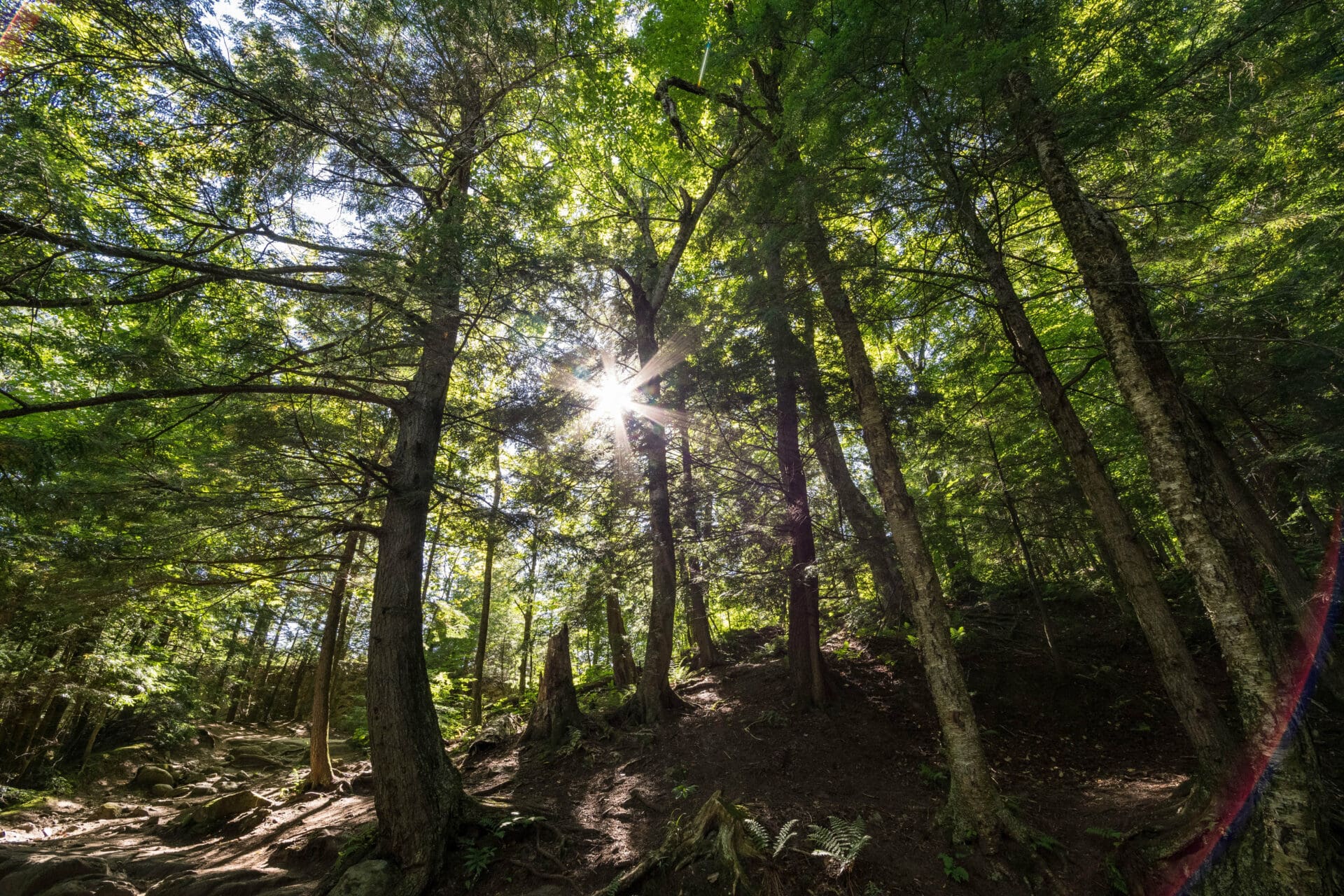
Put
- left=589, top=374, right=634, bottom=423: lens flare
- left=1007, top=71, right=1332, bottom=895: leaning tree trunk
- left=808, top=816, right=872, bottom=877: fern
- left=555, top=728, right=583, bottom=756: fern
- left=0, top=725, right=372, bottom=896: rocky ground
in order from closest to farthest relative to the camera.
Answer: left=1007, top=71, right=1332, bottom=895: leaning tree trunk < left=808, top=816, right=872, bottom=877: fern < left=0, top=725, right=372, bottom=896: rocky ground < left=555, top=728, right=583, bottom=756: fern < left=589, top=374, right=634, bottom=423: lens flare

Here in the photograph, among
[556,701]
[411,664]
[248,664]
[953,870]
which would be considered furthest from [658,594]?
[248,664]

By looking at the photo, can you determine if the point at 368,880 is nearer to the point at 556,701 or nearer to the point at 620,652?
the point at 556,701

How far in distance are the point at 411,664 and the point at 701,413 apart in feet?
21.8

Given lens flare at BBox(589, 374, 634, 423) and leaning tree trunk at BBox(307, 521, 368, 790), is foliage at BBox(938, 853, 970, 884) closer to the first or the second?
lens flare at BBox(589, 374, 634, 423)

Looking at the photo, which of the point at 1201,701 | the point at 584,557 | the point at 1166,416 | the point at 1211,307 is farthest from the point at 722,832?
the point at 1211,307

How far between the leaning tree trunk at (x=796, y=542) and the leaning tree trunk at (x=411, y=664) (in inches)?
195

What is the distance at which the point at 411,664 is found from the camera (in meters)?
5.73

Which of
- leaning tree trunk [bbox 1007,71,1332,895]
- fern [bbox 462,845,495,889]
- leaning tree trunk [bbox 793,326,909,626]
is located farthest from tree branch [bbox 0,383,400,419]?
leaning tree trunk [bbox 1007,71,1332,895]

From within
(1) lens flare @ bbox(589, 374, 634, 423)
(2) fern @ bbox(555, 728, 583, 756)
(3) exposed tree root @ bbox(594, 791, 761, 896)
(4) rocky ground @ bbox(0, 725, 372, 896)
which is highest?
(1) lens flare @ bbox(589, 374, 634, 423)

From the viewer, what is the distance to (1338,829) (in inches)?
142

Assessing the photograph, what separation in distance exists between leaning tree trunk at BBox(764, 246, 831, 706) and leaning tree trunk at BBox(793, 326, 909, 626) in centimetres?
31

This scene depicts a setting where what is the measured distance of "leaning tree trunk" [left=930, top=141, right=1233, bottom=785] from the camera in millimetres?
4785

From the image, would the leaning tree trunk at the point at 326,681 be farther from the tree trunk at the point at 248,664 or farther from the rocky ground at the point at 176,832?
the tree trunk at the point at 248,664

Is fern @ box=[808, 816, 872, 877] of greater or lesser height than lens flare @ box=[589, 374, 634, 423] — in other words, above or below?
below
